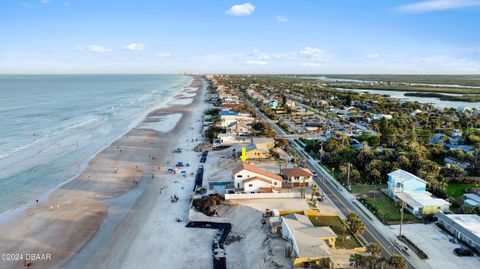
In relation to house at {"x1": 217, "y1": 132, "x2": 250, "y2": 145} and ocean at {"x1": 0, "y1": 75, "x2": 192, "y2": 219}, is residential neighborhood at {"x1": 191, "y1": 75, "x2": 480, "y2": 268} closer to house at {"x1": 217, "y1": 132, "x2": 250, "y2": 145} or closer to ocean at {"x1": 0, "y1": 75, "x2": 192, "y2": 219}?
house at {"x1": 217, "y1": 132, "x2": 250, "y2": 145}

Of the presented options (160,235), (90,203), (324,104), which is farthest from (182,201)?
(324,104)

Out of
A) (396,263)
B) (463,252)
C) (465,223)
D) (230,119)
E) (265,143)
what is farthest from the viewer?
(230,119)

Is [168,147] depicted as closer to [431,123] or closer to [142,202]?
[142,202]

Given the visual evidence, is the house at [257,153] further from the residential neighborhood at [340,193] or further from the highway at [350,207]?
the highway at [350,207]

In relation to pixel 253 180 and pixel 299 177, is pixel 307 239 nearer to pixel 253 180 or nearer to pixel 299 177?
pixel 253 180

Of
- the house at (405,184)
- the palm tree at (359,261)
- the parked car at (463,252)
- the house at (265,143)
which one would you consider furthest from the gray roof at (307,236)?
the house at (265,143)

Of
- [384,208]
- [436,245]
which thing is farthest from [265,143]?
[436,245]
